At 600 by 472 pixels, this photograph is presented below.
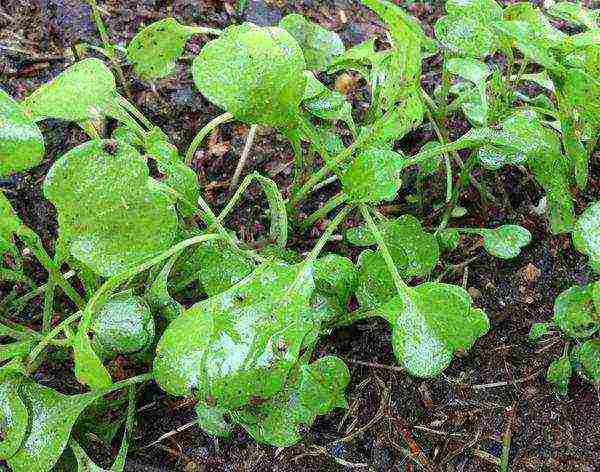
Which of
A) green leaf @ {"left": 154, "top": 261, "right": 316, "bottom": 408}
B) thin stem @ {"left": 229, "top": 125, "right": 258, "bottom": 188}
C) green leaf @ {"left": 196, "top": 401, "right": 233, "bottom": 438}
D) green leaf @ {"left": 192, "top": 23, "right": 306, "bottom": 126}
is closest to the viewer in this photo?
green leaf @ {"left": 154, "top": 261, "right": 316, "bottom": 408}

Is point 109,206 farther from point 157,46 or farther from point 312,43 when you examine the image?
point 312,43

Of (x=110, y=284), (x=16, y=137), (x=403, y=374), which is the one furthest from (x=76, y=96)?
(x=403, y=374)

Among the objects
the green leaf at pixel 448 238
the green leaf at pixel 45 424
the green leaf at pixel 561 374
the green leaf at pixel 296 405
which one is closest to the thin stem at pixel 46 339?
the green leaf at pixel 45 424

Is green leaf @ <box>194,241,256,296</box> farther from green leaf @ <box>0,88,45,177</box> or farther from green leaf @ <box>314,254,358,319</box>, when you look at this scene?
green leaf @ <box>0,88,45,177</box>

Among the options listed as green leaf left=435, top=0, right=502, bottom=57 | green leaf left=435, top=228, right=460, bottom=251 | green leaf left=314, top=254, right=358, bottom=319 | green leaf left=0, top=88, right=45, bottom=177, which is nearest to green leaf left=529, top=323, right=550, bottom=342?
green leaf left=435, top=228, right=460, bottom=251

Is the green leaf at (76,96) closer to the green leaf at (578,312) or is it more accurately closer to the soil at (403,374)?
the soil at (403,374)
